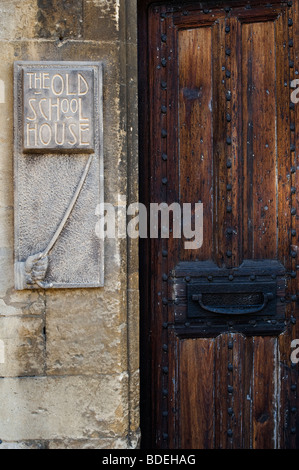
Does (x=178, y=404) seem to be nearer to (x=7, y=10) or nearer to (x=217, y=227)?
(x=217, y=227)

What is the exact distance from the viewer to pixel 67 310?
1.85m

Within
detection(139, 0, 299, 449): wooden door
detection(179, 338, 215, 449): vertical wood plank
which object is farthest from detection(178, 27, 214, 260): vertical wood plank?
detection(179, 338, 215, 449): vertical wood plank

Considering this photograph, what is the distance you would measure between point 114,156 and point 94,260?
421 mm

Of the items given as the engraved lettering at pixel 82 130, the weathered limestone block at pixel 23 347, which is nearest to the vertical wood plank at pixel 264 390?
the weathered limestone block at pixel 23 347

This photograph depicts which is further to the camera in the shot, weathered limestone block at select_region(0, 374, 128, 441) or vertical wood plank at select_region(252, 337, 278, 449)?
vertical wood plank at select_region(252, 337, 278, 449)

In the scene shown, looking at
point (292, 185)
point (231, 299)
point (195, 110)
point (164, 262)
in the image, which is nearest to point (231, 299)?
point (231, 299)

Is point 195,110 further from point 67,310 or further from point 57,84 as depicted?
point 67,310

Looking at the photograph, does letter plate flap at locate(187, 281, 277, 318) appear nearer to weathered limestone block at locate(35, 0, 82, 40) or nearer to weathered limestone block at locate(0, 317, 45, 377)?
weathered limestone block at locate(0, 317, 45, 377)

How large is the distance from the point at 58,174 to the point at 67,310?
54 centimetres

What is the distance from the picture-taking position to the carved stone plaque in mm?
1809

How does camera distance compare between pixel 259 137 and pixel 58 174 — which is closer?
pixel 58 174

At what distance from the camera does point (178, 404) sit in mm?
2062

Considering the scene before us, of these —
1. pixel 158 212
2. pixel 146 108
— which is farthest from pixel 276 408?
pixel 146 108

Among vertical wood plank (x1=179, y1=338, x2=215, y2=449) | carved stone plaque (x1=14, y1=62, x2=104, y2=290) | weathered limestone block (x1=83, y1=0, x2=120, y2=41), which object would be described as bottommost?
vertical wood plank (x1=179, y1=338, x2=215, y2=449)
